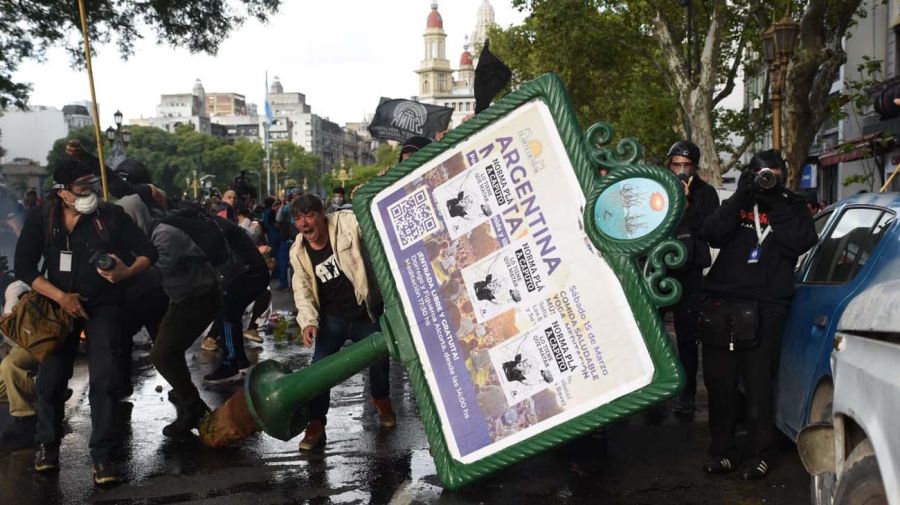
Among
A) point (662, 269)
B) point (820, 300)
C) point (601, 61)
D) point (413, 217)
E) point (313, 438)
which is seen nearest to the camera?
point (662, 269)

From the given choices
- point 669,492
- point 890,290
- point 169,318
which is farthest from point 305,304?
point 890,290

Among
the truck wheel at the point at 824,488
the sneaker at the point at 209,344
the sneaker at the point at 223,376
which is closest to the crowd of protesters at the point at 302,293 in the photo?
the sneaker at the point at 223,376

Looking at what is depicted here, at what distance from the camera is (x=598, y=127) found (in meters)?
4.33

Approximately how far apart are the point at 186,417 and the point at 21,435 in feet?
3.36

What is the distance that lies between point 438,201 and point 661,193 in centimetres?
110

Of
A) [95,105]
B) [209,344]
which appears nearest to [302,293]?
[95,105]

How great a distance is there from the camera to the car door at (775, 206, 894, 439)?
480 cm

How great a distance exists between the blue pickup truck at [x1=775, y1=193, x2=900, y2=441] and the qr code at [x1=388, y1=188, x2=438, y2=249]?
192 centimetres

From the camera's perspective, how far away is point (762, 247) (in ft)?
17.1

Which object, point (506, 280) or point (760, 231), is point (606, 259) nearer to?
point (506, 280)

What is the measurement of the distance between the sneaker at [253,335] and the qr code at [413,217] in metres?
6.62

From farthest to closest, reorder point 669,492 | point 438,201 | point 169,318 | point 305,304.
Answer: point 169,318, point 305,304, point 669,492, point 438,201

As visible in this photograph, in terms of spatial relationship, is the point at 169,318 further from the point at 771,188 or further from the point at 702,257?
the point at 771,188

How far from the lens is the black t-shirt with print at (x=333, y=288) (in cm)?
629
